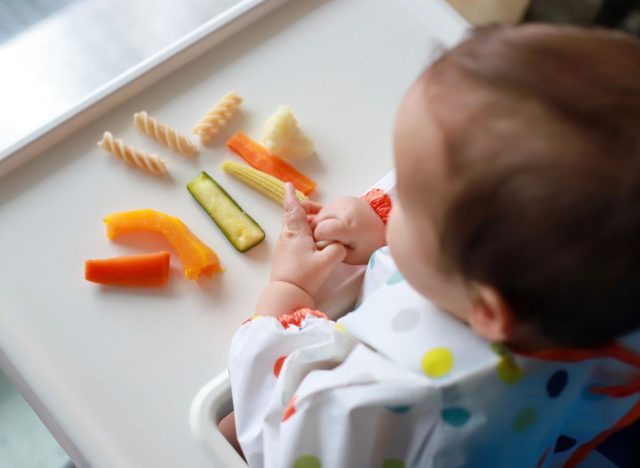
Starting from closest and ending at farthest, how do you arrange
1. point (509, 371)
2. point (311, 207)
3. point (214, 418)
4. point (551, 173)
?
point (551, 173)
point (509, 371)
point (214, 418)
point (311, 207)

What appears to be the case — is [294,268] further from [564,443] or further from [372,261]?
[564,443]

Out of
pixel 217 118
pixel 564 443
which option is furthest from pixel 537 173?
pixel 217 118

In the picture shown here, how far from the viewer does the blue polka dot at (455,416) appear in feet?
1.65

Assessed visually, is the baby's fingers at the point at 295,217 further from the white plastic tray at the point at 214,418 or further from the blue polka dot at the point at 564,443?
the blue polka dot at the point at 564,443

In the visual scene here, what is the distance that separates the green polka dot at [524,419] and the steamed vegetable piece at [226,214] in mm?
287

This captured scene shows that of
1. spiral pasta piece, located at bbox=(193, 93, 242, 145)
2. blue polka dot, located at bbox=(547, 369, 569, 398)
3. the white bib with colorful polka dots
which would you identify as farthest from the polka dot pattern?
spiral pasta piece, located at bbox=(193, 93, 242, 145)

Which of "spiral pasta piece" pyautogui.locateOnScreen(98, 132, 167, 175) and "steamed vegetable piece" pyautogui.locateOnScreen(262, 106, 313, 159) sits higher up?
"spiral pasta piece" pyautogui.locateOnScreen(98, 132, 167, 175)

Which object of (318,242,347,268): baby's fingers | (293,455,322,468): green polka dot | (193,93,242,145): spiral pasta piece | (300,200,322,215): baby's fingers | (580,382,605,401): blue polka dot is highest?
(193,93,242,145): spiral pasta piece

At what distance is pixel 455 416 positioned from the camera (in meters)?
0.51

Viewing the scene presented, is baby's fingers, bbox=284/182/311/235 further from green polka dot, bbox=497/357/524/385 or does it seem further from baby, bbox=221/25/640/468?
green polka dot, bbox=497/357/524/385

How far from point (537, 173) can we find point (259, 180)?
1.24 feet

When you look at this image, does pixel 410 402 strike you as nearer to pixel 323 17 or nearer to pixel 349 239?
pixel 349 239

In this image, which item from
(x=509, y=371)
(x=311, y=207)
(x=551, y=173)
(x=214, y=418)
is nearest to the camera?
(x=551, y=173)

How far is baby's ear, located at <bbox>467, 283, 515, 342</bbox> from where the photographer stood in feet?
1.41
